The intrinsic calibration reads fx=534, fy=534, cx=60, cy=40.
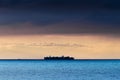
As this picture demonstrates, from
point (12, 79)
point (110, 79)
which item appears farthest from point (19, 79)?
point (110, 79)

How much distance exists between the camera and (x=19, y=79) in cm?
15088

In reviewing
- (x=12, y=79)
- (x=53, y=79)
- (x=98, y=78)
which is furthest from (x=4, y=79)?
(x=98, y=78)

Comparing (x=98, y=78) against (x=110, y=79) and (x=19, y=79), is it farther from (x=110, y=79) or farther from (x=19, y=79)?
(x=19, y=79)

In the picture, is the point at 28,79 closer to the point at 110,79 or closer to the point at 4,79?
the point at 4,79

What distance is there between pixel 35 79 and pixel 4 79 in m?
8.93

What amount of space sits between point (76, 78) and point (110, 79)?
34.2ft

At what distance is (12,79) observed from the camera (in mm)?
Answer: 148375

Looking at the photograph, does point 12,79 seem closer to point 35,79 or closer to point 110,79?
point 35,79

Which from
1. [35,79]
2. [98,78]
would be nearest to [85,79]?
[98,78]

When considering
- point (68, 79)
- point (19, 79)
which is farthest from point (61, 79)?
point (19, 79)

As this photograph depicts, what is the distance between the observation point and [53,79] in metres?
151

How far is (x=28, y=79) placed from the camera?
149m

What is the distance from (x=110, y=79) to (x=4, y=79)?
1178 inches

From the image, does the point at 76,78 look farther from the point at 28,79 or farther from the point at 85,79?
the point at 28,79
